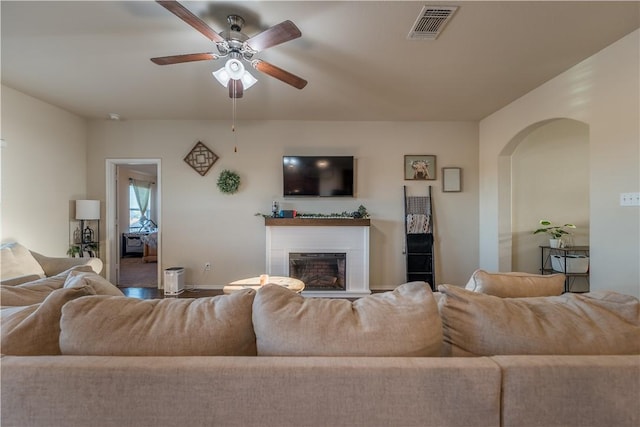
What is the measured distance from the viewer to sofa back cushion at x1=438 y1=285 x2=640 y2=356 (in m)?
0.84

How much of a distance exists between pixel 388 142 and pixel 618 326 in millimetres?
3814

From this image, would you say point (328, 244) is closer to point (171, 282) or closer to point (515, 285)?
point (171, 282)

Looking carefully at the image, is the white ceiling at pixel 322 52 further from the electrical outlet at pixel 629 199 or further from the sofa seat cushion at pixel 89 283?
the sofa seat cushion at pixel 89 283

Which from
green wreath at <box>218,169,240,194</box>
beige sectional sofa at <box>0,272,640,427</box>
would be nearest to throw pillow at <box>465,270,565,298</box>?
beige sectional sofa at <box>0,272,640,427</box>

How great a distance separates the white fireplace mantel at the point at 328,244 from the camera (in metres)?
4.14

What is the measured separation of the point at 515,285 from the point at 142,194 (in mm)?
9419

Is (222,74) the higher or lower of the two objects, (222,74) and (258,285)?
the higher

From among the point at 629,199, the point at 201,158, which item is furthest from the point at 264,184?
the point at 629,199

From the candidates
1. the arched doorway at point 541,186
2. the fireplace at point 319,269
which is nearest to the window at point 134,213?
the fireplace at point 319,269

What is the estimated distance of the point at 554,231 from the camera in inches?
154

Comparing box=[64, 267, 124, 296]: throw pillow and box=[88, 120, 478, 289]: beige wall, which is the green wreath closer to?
box=[88, 120, 478, 289]: beige wall

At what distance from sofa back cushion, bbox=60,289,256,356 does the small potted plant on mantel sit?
14.2 feet

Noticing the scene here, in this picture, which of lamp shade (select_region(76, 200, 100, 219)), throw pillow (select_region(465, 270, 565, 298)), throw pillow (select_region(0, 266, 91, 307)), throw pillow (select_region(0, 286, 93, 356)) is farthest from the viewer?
lamp shade (select_region(76, 200, 100, 219))

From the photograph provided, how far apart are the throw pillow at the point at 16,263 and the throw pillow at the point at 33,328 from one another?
2357mm
